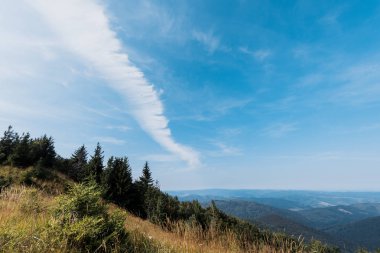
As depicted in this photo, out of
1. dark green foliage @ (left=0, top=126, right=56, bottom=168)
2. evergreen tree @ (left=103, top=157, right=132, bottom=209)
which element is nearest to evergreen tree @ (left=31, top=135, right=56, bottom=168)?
dark green foliage @ (left=0, top=126, right=56, bottom=168)

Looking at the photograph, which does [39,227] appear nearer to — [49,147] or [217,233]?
[217,233]

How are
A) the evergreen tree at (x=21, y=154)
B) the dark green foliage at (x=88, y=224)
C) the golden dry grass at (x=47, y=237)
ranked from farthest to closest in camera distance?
1. the evergreen tree at (x=21, y=154)
2. the dark green foliage at (x=88, y=224)
3. the golden dry grass at (x=47, y=237)

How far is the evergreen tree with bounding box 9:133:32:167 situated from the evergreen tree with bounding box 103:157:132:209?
9.70m

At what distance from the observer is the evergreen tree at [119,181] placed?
36778 mm

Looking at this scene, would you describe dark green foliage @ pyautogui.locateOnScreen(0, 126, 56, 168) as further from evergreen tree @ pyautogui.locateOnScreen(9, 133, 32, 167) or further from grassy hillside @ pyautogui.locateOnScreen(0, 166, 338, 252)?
grassy hillside @ pyautogui.locateOnScreen(0, 166, 338, 252)

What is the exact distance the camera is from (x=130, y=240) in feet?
16.0

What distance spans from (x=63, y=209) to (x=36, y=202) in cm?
289

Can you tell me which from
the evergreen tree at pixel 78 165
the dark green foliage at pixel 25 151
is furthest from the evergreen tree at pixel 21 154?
the evergreen tree at pixel 78 165

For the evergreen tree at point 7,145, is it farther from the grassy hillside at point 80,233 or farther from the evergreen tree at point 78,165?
the grassy hillside at point 80,233

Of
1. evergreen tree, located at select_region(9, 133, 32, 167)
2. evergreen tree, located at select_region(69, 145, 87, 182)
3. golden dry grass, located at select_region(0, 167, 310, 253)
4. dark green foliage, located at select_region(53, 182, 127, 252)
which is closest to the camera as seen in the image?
golden dry grass, located at select_region(0, 167, 310, 253)

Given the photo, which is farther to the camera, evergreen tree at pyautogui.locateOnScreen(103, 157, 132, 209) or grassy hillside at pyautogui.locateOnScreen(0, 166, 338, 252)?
evergreen tree at pyautogui.locateOnScreen(103, 157, 132, 209)

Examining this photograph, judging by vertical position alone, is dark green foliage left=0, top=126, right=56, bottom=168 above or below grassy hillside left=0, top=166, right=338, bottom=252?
above

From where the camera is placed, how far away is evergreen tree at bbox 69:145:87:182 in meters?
39.4

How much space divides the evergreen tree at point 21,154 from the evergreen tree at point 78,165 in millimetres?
6649
